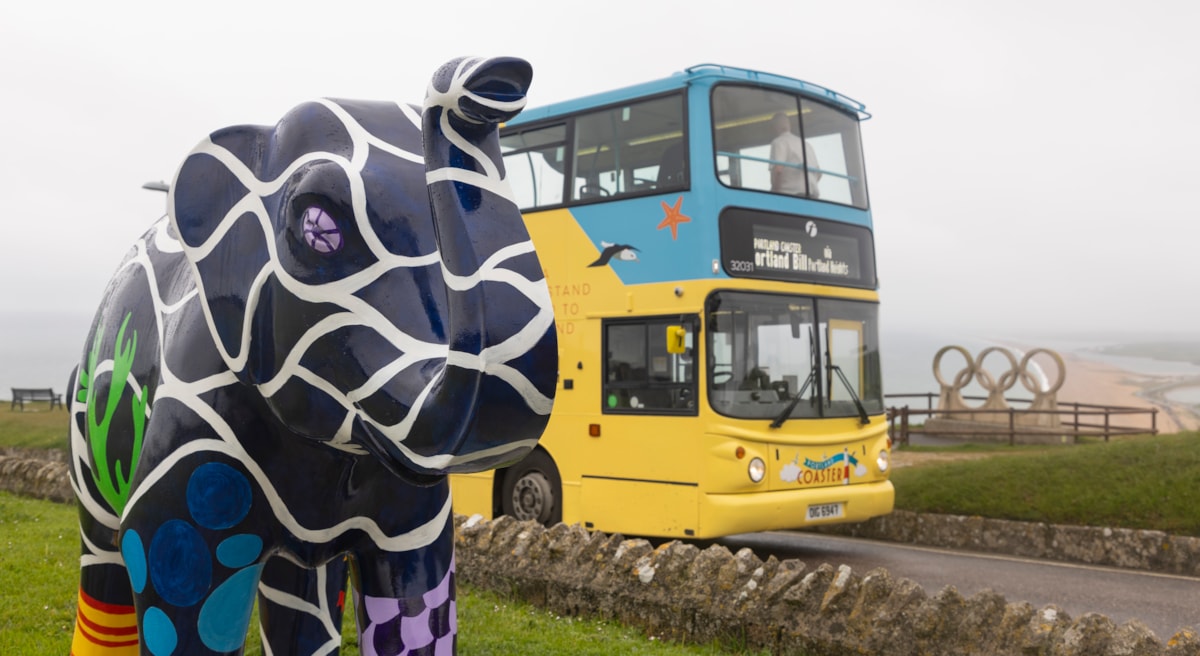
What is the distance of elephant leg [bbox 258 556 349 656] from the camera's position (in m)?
3.01

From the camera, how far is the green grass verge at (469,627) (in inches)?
220

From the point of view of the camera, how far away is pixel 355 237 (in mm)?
2330

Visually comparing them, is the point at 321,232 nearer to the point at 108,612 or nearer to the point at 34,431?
the point at 108,612

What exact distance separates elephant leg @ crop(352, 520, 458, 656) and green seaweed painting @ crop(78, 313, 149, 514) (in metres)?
0.72

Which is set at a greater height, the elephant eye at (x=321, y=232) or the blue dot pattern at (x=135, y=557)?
the elephant eye at (x=321, y=232)

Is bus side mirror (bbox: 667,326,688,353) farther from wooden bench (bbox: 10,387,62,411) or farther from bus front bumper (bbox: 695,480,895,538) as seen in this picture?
wooden bench (bbox: 10,387,62,411)

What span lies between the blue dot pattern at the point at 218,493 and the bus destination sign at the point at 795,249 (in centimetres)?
680

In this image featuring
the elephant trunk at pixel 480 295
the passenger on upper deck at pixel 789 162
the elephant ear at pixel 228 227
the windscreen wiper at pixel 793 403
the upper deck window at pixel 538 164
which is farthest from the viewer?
the upper deck window at pixel 538 164

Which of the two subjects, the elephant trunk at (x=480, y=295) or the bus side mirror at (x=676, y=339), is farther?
the bus side mirror at (x=676, y=339)

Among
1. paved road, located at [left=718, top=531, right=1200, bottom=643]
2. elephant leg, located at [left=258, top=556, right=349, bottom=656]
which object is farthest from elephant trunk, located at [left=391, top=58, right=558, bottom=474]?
paved road, located at [left=718, top=531, right=1200, bottom=643]

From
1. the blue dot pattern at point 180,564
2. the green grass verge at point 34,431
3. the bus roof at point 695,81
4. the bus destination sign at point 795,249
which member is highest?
the bus roof at point 695,81

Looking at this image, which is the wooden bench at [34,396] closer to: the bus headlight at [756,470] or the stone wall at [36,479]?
the stone wall at [36,479]

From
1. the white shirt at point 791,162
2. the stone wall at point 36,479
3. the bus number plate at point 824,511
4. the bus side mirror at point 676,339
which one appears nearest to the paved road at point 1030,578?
the bus number plate at point 824,511

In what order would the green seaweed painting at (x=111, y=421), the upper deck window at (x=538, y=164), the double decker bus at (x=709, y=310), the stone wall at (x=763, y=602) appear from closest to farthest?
the green seaweed painting at (x=111, y=421) → the stone wall at (x=763, y=602) → the double decker bus at (x=709, y=310) → the upper deck window at (x=538, y=164)
